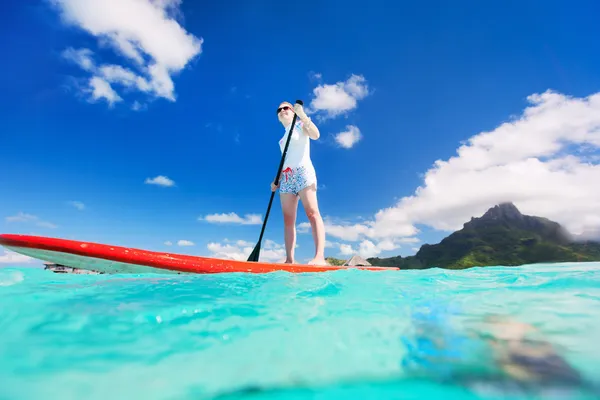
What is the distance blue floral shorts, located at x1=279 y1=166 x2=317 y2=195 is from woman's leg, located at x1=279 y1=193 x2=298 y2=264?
0.13m

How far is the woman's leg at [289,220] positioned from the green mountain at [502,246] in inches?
2999

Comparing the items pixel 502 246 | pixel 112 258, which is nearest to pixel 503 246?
pixel 502 246

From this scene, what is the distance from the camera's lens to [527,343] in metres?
1.62

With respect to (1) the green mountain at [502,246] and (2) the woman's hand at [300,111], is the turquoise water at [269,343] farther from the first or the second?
(1) the green mountain at [502,246]

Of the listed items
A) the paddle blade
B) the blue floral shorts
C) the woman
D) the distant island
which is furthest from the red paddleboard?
the distant island

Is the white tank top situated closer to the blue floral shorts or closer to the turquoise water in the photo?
the blue floral shorts

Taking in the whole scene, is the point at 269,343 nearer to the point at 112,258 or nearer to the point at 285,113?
the point at 112,258

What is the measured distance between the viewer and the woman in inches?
220

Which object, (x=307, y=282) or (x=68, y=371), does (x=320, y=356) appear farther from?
(x=307, y=282)

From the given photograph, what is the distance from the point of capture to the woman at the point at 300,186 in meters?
5.60

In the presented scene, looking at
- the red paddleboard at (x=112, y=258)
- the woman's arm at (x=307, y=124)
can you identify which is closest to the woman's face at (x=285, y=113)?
the woman's arm at (x=307, y=124)

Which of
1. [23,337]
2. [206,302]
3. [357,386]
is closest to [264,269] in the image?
[206,302]

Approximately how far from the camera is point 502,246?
9631cm

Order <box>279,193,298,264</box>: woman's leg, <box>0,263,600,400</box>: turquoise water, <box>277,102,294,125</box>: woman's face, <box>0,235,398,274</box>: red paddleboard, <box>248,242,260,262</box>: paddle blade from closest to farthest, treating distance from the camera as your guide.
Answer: <box>0,263,600,400</box>: turquoise water < <box>0,235,398,274</box>: red paddleboard < <box>279,193,298,264</box>: woman's leg < <box>277,102,294,125</box>: woman's face < <box>248,242,260,262</box>: paddle blade
